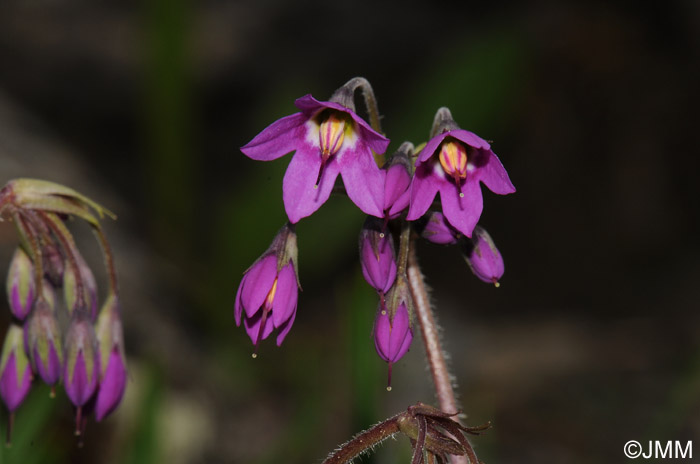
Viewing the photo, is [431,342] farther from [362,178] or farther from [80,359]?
[80,359]

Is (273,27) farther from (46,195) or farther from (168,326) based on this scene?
(46,195)

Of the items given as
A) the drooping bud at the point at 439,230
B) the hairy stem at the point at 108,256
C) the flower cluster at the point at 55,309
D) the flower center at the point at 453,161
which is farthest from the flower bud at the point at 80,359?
the flower center at the point at 453,161

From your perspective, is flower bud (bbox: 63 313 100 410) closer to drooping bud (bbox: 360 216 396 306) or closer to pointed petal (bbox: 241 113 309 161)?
pointed petal (bbox: 241 113 309 161)

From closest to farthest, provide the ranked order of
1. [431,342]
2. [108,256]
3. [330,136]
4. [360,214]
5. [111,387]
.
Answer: [330,136] → [431,342] → [108,256] → [111,387] → [360,214]

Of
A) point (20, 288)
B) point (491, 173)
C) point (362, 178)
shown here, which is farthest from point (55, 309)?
point (491, 173)

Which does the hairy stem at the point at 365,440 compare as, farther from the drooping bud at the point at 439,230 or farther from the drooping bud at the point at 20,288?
the drooping bud at the point at 20,288

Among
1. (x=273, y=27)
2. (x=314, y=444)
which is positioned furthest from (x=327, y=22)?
(x=314, y=444)
